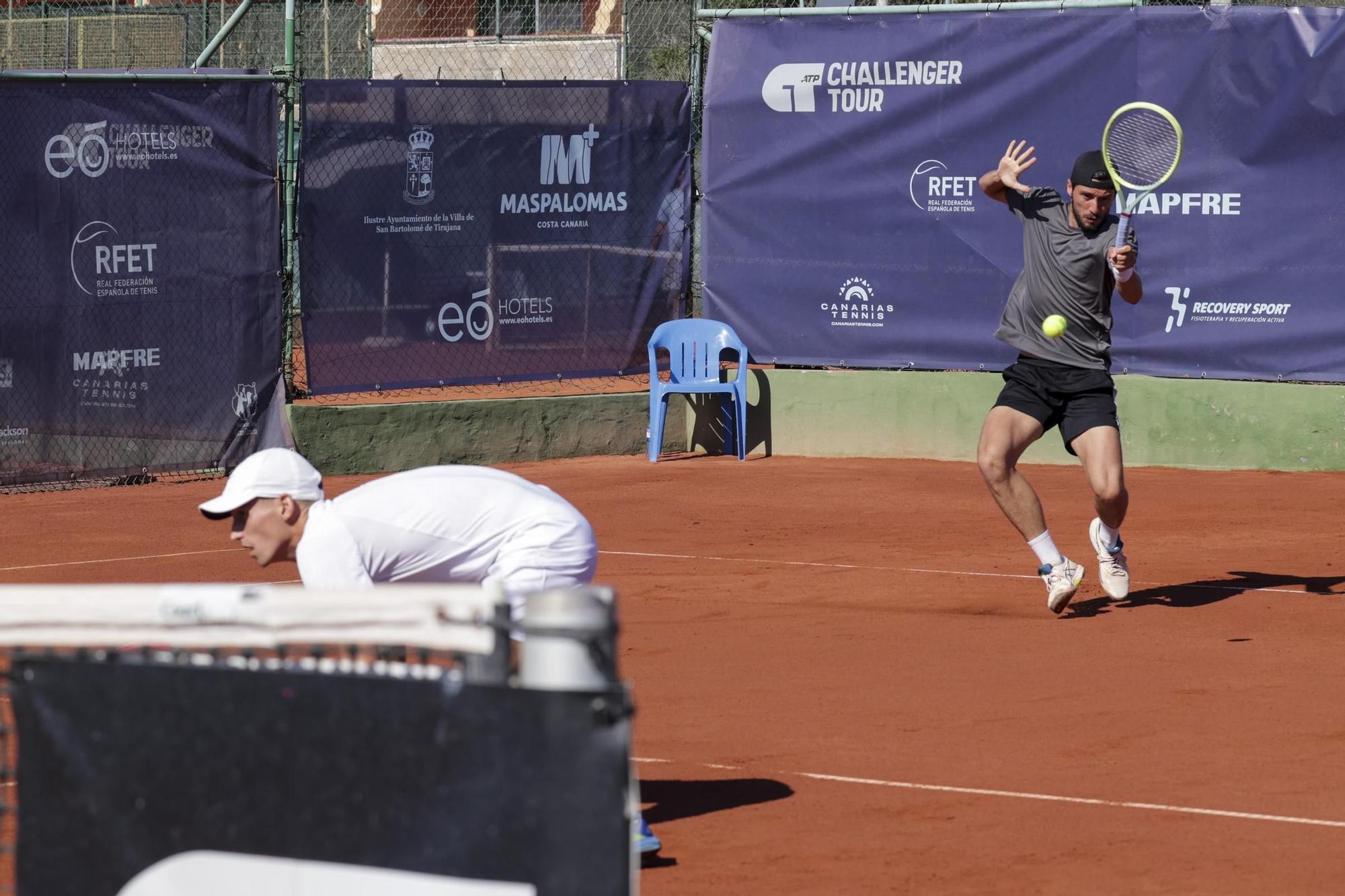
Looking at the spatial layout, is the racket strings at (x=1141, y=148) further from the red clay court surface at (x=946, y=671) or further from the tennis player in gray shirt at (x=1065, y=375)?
the red clay court surface at (x=946, y=671)

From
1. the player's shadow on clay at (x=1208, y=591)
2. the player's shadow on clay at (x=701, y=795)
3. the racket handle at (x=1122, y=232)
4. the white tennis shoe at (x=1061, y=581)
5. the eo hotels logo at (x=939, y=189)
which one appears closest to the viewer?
the player's shadow on clay at (x=701, y=795)

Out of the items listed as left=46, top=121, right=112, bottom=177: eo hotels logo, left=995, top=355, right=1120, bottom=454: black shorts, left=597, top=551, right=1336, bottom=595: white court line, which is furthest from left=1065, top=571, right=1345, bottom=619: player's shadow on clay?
left=46, top=121, right=112, bottom=177: eo hotels logo

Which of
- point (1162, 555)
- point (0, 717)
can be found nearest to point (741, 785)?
point (0, 717)

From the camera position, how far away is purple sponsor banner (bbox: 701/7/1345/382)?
38.1ft

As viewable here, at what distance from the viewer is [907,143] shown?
1271cm

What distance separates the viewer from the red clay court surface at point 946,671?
4668mm

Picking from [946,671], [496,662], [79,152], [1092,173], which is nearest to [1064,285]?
[1092,173]

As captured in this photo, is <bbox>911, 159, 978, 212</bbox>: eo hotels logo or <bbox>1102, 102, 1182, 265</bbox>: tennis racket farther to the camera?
<bbox>911, 159, 978, 212</bbox>: eo hotels logo

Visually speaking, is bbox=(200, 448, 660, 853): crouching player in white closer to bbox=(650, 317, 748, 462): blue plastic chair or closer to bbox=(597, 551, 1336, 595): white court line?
bbox=(597, 551, 1336, 595): white court line

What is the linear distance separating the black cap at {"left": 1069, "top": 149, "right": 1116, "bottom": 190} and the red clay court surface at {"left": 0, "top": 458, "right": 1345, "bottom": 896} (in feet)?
6.11

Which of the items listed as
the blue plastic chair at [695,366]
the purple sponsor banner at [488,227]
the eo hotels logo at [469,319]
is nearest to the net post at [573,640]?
the purple sponsor banner at [488,227]

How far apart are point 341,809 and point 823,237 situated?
36.4ft

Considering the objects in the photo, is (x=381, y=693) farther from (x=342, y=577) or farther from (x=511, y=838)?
(x=342, y=577)

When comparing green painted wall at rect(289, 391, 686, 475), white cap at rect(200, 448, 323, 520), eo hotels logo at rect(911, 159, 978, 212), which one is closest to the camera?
white cap at rect(200, 448, 323, 520)
